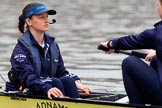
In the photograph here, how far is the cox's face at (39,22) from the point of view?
7742 mm

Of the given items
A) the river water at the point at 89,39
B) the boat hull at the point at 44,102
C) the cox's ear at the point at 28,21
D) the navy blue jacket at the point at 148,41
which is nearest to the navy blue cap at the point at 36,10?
the cox's ear at the point at 28,21

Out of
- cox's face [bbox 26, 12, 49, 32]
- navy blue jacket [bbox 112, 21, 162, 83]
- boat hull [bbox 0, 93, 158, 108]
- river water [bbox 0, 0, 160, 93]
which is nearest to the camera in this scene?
navy blue jacket [bbox 112, 21, 162, 83]

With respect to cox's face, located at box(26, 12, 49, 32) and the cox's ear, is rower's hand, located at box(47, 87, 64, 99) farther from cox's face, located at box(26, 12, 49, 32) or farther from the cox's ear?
the cox's ear

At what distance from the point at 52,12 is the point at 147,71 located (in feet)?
5.47

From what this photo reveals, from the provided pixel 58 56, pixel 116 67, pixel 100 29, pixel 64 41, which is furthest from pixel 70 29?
pixel 58 56

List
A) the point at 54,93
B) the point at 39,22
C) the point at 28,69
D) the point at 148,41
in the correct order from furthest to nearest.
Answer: the point at 39,22
the point at 28,69
the point at 54,93
the point at 148,41

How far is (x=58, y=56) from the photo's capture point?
8.02 m

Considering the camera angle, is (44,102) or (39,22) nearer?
(44,102)

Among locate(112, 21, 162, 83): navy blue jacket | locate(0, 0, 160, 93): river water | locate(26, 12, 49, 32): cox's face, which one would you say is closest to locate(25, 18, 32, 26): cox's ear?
locate(26, 12, 49, 32): cox's face

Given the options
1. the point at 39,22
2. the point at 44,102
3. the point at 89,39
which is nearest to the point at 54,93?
the point at 44,102

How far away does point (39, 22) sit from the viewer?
7.75m

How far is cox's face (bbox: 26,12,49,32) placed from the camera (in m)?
7.74

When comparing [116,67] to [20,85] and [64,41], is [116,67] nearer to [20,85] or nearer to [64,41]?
[64,41]

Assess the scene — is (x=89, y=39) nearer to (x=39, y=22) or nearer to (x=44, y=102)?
(x=39, y=22)
